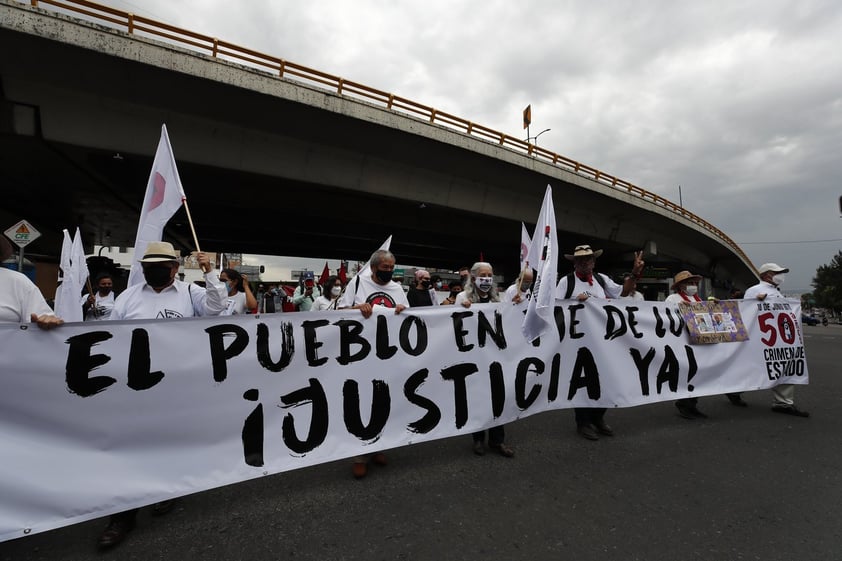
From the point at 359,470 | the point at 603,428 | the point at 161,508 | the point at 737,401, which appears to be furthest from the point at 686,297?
the point at 161,508

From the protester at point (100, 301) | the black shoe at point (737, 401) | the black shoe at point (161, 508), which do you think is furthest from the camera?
the protester at point (100, 301)

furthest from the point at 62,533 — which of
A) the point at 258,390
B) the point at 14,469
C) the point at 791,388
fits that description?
the point at 791,388

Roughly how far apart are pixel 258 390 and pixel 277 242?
22.4m

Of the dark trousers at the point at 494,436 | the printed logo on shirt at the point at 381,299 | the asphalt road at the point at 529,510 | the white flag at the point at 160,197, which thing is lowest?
the asphalt road at the point at 529,510

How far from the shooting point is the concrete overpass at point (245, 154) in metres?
8.34

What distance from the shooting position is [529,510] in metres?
2.42

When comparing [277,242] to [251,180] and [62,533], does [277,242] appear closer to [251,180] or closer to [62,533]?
[251,180]

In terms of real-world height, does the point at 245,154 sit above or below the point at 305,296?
above

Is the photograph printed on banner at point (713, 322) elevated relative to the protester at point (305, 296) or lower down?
lower down

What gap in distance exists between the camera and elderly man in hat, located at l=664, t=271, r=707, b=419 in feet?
14.1

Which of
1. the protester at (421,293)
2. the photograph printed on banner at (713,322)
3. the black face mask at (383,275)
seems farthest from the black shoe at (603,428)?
the protester at (421,293)

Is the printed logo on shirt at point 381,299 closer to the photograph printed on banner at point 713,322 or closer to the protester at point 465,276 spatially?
the protester at point 465,276

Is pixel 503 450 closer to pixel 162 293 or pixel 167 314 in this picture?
pixel 167 314

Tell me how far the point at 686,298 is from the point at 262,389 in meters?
4.76
